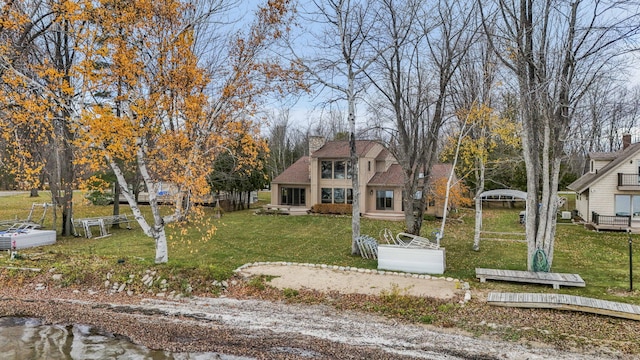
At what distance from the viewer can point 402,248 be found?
37.1ft

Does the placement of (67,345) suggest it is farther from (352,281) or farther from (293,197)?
(293,197)

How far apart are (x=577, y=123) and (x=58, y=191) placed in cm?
2307

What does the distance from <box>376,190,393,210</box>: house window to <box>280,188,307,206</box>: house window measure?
5.83 metres

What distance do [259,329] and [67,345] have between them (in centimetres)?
326

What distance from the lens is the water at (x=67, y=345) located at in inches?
245

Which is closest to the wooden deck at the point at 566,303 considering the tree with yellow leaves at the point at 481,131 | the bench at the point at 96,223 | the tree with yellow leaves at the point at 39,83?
the tree with yellow leaves at the point at 481,131

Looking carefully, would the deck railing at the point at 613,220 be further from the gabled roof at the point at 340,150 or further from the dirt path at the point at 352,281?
the dirt path at the point at 352,281

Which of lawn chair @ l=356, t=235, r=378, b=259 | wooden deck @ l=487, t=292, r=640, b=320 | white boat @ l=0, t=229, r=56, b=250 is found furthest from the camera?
white boat @ l=0, t=229, r=56, b=250

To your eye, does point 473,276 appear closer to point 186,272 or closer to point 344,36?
point 186,272

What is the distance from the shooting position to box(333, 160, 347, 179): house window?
2877 centimetres

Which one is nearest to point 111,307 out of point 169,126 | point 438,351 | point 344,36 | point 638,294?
point 169,126

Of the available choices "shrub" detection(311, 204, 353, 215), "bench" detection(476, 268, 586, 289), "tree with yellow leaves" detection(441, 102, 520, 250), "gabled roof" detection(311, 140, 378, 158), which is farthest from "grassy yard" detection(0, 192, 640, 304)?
"gabled roof" detection(311, 140, 378, 158)

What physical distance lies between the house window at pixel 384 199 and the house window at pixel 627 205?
13180 mm

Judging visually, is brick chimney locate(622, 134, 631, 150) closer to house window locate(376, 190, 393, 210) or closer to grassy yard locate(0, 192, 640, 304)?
grassy yard locate(0, 192, 640, 304)
